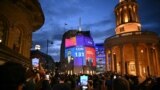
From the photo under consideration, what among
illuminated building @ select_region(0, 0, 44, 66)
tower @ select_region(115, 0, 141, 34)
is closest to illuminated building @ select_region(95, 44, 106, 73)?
tower @ select_region(115, 0, 141, 34)

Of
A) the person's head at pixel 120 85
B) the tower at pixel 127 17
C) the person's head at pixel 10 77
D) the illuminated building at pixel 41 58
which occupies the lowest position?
the person's head at pixel 120 85

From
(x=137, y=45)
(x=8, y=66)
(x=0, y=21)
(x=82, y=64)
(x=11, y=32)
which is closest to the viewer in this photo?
(x=8, y=66)

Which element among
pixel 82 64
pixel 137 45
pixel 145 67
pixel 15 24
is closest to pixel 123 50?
pixel 137 45

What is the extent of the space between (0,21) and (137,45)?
33583mm

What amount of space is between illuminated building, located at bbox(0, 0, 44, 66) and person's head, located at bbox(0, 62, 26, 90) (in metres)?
10.2

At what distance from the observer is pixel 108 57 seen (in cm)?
4997

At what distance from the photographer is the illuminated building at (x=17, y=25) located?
51.3ft

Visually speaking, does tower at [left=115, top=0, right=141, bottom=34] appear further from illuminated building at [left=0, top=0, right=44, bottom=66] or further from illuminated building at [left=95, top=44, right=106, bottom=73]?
illuminated building at [left=95, top=44, right=106, bottom=73]

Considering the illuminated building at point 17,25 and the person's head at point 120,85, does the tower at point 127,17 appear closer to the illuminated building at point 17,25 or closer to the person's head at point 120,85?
the illuminated building at point 17,25

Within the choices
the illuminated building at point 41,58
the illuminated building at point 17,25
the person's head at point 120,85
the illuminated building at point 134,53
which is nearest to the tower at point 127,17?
the illuminated building at point 134,53

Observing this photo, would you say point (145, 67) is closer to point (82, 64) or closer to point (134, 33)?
point (134, 33)

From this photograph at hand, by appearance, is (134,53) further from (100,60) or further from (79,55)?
(100,60)

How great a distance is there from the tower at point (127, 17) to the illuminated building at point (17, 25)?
34.7 metres

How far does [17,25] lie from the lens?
1891 centimetres
